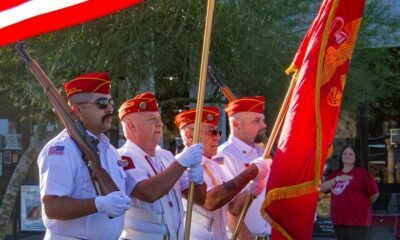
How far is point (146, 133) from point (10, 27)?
120 cm

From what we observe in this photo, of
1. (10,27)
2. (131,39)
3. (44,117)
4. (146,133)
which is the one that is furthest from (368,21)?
(10,27)

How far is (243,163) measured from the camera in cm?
646

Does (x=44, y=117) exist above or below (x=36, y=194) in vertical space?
above

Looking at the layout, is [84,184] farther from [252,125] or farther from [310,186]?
[252,125]

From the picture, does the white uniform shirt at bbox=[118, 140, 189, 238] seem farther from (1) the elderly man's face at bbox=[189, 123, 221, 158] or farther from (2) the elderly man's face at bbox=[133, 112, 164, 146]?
(1) the elderly man's face at bbox=[189, 123, 221, 158]

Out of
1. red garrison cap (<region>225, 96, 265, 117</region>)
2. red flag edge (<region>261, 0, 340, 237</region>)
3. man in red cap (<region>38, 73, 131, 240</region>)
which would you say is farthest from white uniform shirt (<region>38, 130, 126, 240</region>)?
red garrison cap (<region>225, 96, 265, 117</region>)

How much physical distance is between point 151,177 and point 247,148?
64.3 inches

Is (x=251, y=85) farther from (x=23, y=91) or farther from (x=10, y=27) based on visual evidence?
(x=10, y=27)

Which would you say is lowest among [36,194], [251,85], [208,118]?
[36,194]

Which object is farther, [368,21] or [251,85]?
[368,21]

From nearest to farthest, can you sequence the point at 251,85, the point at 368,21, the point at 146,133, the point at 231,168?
the point at 146,133 → the point at 231,168 → the point at 251,85 → the point at 368,21

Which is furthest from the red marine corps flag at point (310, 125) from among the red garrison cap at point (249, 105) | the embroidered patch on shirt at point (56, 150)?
the red garrison cap at point (249, 105)

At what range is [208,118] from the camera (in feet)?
21.2

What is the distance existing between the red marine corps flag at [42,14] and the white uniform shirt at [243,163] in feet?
6.60
